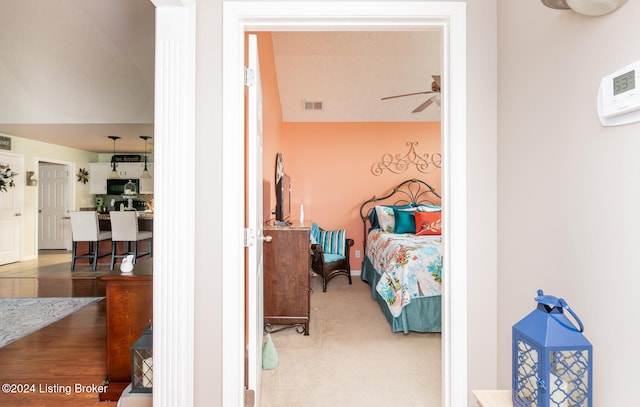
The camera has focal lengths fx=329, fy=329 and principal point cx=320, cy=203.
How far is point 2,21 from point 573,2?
449cm

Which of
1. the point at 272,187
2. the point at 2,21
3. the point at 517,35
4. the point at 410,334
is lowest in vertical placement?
the point at 410,334

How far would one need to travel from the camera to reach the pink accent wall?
5359mm

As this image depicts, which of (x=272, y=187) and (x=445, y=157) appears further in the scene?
(x=272, y=187)

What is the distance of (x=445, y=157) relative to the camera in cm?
152

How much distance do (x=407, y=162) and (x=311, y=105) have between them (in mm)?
1806

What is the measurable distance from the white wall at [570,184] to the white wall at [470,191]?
0.16ft

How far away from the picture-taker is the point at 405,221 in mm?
4605

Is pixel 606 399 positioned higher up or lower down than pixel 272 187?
lower down

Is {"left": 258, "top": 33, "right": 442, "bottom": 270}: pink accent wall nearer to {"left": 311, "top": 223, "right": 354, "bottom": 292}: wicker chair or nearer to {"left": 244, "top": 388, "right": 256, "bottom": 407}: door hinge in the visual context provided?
{"left": 311, "top": 223, "right": 354, "bottom": 292}: wicker chair

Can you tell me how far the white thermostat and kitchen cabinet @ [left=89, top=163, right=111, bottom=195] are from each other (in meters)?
9.27

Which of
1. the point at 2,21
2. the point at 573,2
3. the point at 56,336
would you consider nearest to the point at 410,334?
the point at 573,2

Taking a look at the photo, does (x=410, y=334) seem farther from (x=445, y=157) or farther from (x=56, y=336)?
(x=56, y=336)

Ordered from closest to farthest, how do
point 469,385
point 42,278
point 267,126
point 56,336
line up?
point 469,385 → point 56,336 → point 267,126 → point 42,278

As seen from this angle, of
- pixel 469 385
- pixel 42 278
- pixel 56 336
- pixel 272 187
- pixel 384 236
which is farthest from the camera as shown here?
pixel 42 278
